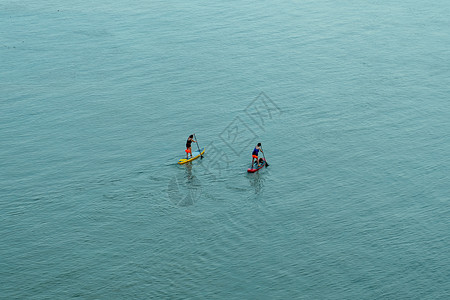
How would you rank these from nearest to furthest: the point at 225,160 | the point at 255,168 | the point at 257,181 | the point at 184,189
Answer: the point at 184,189
the point at 257,181
the point at 255,168
the point at 225,160

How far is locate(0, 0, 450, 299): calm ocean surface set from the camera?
1823 inches

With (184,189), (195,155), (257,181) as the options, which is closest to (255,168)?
(257,181)

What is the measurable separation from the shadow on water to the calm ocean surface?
0.23 meters

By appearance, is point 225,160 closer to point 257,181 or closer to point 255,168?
point 255,168

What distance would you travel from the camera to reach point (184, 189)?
188 feet

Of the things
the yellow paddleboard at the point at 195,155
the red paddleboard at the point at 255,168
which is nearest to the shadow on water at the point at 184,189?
the yellow paddleboard at the point at 195,155

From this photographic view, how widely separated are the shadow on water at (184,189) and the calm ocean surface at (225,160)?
0.23 m

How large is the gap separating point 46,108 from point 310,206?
42.3 meters

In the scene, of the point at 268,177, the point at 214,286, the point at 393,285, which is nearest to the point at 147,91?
the point at 268,177

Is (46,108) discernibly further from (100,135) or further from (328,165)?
(328,165)

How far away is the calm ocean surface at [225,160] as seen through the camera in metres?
46.3

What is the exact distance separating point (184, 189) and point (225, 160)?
823cm

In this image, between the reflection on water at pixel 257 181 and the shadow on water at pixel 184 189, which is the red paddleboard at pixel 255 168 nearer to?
the reflection on water at pixel 257 181

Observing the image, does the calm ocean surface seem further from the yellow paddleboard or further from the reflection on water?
the yellow paddleboard
